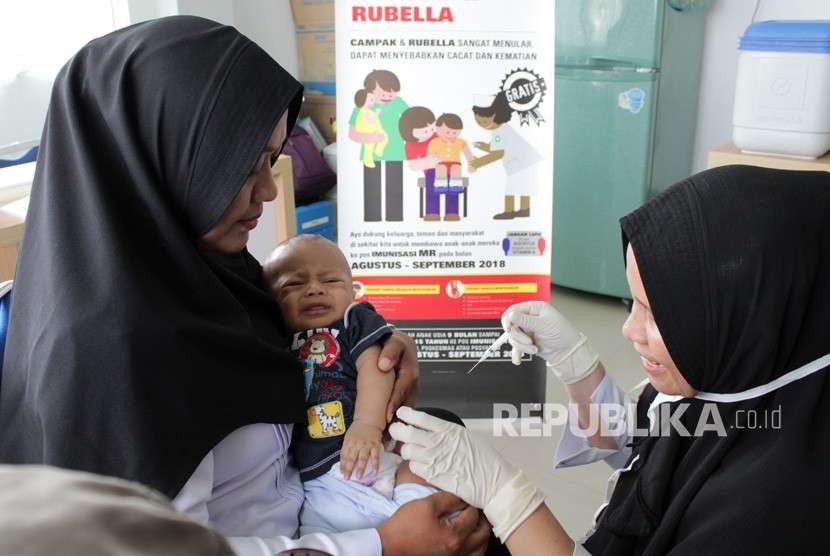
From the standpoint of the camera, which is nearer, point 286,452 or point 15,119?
point 286,452

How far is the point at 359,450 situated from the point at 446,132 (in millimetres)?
1622

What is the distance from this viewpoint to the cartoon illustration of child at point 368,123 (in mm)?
2652

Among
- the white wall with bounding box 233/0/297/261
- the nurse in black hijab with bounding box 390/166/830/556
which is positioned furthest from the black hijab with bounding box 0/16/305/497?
the white wall with bounding box 233/0/297/261

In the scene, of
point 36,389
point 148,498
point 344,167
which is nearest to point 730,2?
point 344,167

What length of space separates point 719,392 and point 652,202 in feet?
0.97

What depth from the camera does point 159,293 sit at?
1017 millimetres

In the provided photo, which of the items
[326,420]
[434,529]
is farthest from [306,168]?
[434,529]

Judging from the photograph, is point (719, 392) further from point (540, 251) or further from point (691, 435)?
point (540, 251)

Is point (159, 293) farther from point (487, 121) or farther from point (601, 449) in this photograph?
point (487, 121)

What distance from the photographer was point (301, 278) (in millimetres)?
1453

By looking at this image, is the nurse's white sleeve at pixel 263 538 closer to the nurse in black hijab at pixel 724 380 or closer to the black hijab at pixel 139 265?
the black hijab at pixel 139 265

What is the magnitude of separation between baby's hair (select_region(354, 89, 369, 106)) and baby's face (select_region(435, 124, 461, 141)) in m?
0.27

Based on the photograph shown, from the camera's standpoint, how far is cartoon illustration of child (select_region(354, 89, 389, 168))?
2652 millimetres

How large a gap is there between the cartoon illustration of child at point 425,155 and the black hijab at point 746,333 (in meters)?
1.58
